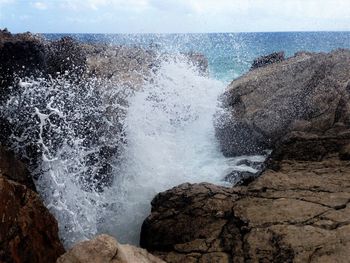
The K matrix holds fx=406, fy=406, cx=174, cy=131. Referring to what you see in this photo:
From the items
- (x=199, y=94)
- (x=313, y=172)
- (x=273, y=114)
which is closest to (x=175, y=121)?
(x=199, y=94)

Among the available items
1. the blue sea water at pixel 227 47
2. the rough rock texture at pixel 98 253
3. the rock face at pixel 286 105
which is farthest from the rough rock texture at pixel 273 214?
the blue sea water at pixel 227 47

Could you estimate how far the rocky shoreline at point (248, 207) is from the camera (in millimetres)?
3732

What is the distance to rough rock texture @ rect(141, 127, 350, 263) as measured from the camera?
3814 mm

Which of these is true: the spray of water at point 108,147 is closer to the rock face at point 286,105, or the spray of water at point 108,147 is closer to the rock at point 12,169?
the rock face at point 286,105

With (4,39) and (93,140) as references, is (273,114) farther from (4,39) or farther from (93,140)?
(4,39)

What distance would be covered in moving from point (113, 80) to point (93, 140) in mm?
3261

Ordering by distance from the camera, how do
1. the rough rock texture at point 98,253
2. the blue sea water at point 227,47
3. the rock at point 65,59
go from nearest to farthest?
the rough rock texture at point 98,253 → the rock at point 65,59 → the blue sea water at point 227,47

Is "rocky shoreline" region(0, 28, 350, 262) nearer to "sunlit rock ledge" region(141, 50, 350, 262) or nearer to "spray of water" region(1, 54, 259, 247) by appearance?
"sunlit rock ledge" region(141, 50, 350, 262)

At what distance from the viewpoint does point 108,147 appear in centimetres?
744

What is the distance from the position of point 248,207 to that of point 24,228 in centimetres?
237

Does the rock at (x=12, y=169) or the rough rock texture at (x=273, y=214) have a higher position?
the rock at (x=12, y=169)

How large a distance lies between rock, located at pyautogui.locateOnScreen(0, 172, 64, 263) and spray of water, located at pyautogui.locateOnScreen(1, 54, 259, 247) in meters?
1.12

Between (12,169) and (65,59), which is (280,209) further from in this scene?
(65,59)

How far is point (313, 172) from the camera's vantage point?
5.05 meters
